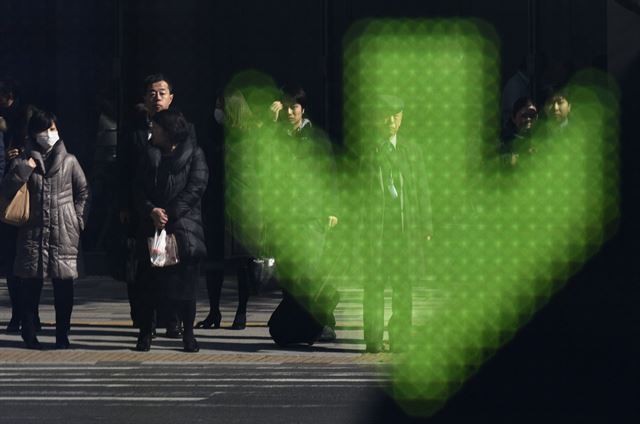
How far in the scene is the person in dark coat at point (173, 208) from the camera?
13.0 m

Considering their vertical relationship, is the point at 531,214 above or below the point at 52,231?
below

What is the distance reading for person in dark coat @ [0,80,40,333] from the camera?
551 inches

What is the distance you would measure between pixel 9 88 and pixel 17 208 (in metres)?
1.93

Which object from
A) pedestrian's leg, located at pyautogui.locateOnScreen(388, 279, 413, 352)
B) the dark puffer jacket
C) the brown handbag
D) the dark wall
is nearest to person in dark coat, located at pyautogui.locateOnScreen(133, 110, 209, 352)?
the dark puffer jacket

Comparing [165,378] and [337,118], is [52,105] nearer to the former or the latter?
[337,118]

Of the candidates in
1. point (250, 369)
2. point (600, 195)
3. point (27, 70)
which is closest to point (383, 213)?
point (250, 369)

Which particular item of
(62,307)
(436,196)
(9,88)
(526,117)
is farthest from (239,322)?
(436,196)

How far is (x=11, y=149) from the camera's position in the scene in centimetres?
1427

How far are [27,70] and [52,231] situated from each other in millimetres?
5895

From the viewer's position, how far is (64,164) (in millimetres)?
13312

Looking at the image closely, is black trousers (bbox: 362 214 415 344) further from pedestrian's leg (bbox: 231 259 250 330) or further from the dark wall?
the dark wall

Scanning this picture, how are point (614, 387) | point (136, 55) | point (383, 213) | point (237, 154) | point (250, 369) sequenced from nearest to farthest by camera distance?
point (614, 387), point (250, 369), point (383, 213), point (237, 154), point (136, 55)

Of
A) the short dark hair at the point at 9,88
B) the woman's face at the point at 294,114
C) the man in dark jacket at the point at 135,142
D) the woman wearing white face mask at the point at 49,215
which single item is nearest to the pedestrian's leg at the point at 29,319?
the woman wearing white face mask at the point at 49,215

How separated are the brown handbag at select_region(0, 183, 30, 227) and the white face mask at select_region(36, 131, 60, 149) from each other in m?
0.29
